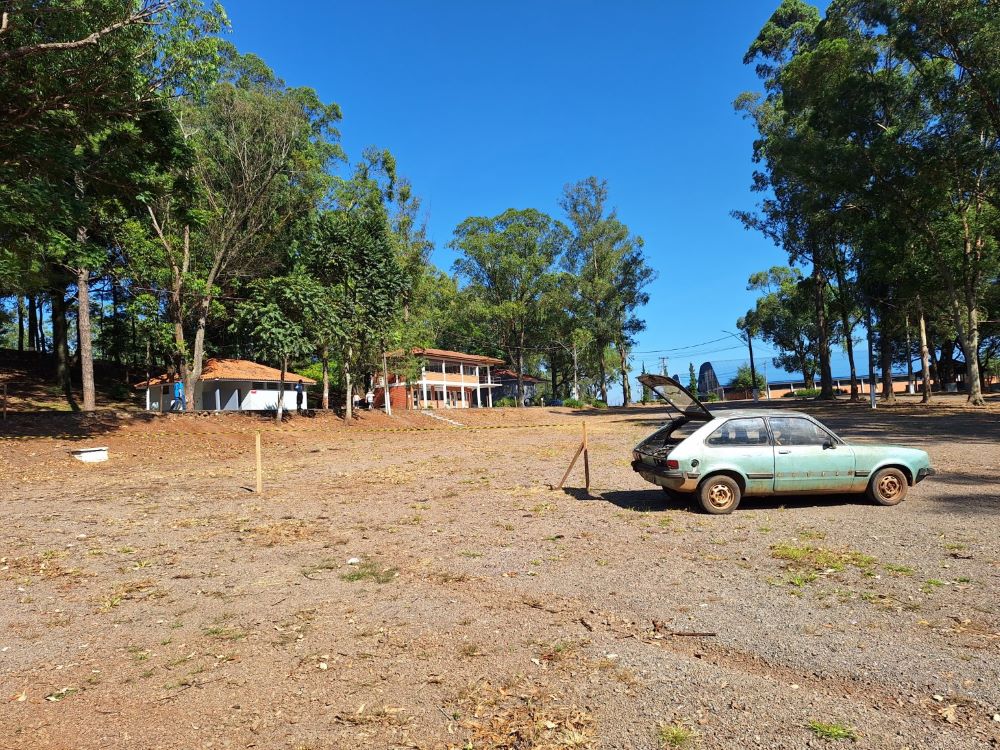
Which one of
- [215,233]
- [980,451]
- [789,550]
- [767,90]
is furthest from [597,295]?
[789,550]

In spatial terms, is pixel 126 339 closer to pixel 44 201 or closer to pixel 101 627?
pixel 44 201

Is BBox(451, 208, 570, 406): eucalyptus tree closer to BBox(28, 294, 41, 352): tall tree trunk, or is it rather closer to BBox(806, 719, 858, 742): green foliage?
BBox(28, 294, 41, 352): tall tree trunk

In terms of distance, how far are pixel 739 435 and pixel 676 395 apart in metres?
1.22

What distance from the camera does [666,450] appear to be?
7.79 meters

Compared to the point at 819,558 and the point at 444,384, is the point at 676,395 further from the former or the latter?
the point at 444,384

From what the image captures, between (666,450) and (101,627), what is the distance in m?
6.58

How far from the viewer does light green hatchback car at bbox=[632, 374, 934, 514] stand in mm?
7441

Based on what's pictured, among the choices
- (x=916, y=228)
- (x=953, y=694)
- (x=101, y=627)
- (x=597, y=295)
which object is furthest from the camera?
(x=597, y=295)

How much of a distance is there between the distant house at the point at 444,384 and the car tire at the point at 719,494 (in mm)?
39616

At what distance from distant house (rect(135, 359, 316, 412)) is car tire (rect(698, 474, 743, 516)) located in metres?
33.3

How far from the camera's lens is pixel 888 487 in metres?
7.70

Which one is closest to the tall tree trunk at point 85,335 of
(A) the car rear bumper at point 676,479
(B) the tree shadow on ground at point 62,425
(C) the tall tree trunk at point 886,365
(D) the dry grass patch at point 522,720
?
(B) the tree shadow on ground at point 62,425

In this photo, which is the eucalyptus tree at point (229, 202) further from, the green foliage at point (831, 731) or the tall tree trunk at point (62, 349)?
the green foliage at point (831, 731)

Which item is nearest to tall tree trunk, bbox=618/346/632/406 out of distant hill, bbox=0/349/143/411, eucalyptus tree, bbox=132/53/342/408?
eucalyptus tree, bbox=132/53/342/408
